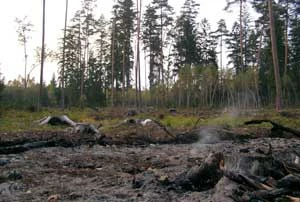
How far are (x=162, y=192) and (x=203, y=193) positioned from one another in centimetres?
56

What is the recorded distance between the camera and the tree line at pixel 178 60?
42.2 m

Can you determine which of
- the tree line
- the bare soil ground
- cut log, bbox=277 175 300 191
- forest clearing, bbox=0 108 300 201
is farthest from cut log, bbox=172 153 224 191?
the tree line

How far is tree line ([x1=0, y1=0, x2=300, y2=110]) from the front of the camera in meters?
42.2

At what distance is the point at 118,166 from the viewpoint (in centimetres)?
744

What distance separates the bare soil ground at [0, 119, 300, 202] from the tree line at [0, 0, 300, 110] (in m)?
25.3

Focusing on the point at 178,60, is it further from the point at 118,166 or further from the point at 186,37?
the point at 118,166

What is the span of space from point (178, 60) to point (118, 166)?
47029 millimetres

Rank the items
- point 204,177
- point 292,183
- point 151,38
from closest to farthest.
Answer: point 292,183, point 204,177, point 151,38

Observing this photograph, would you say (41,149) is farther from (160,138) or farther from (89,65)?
(89,65)

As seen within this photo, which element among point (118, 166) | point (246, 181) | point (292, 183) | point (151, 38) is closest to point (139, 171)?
point (118, 166)

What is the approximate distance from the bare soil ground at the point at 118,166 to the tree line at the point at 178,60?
25.3 meters

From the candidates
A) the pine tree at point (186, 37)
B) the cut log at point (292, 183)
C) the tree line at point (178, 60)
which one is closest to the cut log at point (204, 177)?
the cut log at point (292, 183)

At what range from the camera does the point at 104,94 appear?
54281mm

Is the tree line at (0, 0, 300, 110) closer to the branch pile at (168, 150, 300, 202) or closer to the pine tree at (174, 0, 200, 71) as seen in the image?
the pine tree at (174, 0, 200, 71)
